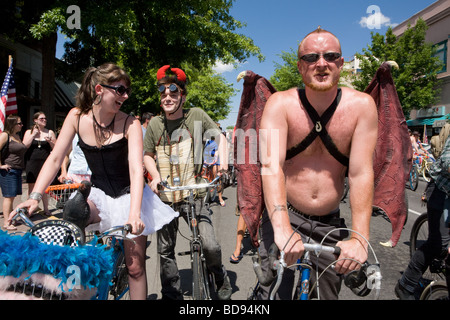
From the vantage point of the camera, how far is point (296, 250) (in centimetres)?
164

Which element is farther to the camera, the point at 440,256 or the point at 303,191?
the point at 440,256

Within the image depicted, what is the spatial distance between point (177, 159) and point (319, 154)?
1.64 meters

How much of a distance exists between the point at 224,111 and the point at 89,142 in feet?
170

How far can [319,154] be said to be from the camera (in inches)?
83.8

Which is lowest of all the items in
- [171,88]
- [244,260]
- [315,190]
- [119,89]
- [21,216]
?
[244,260]

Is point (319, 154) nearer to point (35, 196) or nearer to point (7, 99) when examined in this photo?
point (35, 196)

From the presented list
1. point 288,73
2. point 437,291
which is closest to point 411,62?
point 288,73

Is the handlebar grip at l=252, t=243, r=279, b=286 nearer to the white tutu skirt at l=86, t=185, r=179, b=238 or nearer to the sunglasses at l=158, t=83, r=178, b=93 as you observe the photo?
the white tutu skirt at l=86, t=185, r=179, b=238

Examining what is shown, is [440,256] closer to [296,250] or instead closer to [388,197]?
[388,197]

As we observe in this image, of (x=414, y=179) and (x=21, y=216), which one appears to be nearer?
(x=21, y=216)

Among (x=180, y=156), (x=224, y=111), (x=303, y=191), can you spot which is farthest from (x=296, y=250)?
(x=224, y=111)

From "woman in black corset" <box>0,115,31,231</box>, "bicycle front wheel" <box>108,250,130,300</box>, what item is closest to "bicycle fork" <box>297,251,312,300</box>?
"bicycle front wheel" <box>108,250,130,300</box>

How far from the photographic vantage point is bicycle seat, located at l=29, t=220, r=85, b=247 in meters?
1.82
